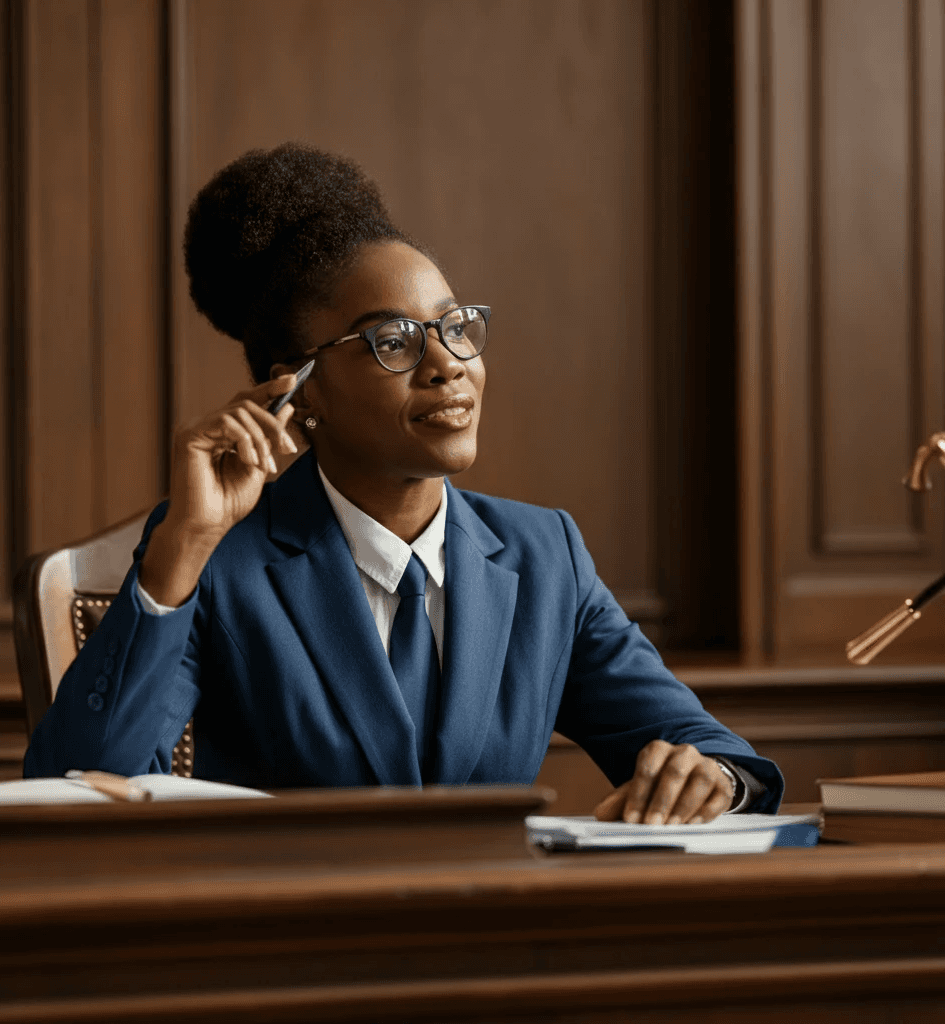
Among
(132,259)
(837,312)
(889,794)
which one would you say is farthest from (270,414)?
(837,312)

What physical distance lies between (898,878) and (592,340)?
230 cm

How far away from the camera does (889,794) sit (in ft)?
3.39

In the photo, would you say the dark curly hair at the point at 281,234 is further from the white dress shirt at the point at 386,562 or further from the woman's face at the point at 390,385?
the white dress shirt at the point at 386,562

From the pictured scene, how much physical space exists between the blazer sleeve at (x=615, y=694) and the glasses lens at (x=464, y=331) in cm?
32

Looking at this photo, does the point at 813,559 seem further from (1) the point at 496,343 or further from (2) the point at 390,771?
(2) the point at 390,771

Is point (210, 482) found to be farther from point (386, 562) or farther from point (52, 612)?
point (52, 612)

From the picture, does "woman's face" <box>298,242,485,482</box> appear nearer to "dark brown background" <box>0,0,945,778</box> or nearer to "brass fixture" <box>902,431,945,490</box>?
"brass fixture" <box>902,431,945,490</box>

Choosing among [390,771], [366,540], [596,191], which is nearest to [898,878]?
[390,771]

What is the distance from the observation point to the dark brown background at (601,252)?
273cm

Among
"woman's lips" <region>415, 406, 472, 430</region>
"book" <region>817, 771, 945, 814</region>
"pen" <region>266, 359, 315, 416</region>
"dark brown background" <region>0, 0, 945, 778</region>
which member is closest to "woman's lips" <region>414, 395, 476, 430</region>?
"woman's lips" <region>415, 406, 472, 430</region>

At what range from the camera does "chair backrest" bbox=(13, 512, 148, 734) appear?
1.56 meters

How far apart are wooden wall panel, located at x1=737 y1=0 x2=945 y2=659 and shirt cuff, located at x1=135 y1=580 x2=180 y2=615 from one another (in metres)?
1.83

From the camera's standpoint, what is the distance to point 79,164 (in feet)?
8.91

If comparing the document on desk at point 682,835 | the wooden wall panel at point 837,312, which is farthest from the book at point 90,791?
the wooden wall panel at point 837,312
